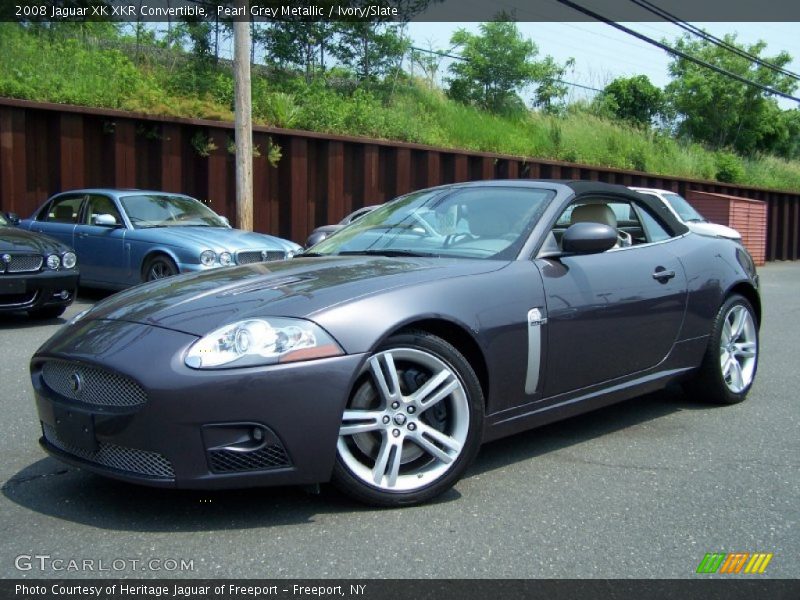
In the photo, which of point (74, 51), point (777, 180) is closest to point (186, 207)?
point (74, 51)

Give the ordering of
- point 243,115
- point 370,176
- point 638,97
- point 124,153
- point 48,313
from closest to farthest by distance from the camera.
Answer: point 48,313 → point 243,115 → point 124,153 → point 370,176 → point 638,97

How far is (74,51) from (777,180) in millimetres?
27783

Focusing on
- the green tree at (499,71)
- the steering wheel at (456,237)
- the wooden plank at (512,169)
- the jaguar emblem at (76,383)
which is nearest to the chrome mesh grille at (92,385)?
the jaguar emblem at (76,383)

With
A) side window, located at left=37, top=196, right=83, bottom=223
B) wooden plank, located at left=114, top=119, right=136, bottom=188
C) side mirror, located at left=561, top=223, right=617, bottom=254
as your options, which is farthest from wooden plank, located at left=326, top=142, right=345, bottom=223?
side mirror, located at left=561, top=223, right=617, bottom=254

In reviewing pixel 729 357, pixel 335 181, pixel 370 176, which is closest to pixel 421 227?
pixel 729 357

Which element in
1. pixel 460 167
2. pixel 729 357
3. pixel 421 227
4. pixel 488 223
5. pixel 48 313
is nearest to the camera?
pixel 488 223

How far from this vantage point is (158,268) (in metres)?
10.2

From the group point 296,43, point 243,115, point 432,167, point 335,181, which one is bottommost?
point 335,181

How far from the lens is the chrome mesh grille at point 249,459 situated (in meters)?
3.07

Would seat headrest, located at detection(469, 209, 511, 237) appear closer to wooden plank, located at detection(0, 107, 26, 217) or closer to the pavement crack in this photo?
the pavement crack

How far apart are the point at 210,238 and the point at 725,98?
3785cm

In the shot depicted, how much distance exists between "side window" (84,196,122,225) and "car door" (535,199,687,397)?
7.85m

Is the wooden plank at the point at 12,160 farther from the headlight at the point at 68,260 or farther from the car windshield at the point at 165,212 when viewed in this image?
the headlight at the point at 68,260

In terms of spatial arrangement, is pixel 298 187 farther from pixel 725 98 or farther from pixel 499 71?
pixel 725 98
